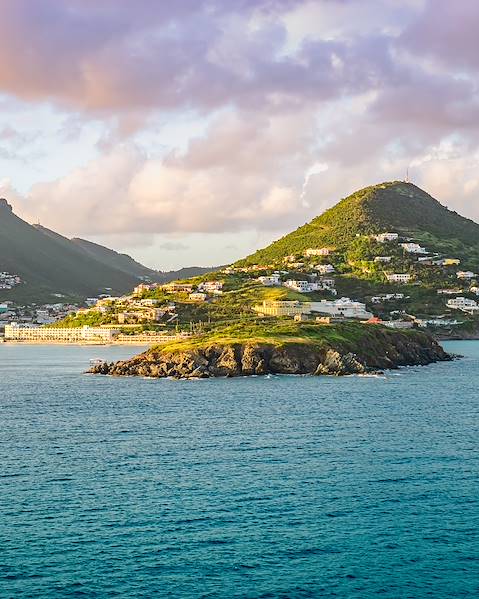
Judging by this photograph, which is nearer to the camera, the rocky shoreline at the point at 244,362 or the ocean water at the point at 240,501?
the ocean water at the point at 240,501

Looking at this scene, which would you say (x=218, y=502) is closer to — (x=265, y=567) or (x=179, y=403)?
(x=265, y=567)

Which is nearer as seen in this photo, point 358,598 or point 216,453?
point 358,598

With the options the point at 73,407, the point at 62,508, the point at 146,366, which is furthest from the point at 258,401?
the point at 62,508

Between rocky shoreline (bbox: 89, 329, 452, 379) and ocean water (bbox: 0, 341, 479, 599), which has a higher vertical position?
rocky shoreline (bbox: 89, 329, 452, 379)

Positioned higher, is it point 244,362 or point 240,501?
point 244,362

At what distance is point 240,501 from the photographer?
2507 inches

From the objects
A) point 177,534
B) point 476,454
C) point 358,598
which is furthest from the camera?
point 476,454

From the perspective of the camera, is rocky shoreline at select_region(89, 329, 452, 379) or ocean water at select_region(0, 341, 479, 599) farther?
rocky shoreline at select_region(89, 329, 452, 379)

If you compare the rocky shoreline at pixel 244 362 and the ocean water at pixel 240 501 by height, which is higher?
the rocky shoreline at pixel 244 362

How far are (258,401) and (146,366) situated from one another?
53127mm

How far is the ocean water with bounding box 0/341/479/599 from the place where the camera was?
4853 cm

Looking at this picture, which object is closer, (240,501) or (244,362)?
(240,501)

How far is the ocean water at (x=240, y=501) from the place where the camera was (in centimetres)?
4853

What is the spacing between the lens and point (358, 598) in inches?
1801
